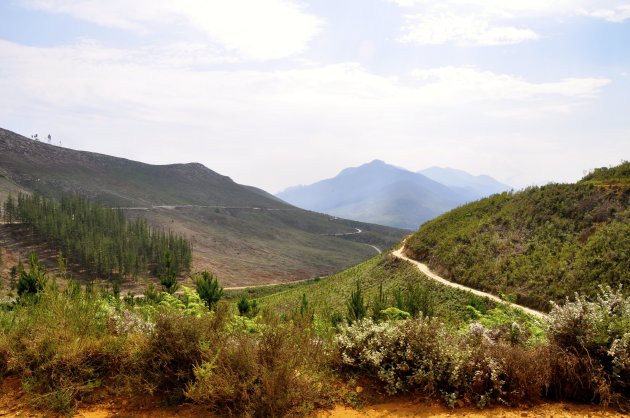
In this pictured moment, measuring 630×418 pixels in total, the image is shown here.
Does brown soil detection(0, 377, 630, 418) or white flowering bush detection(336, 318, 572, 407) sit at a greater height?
white flowering bush detection(336, 318, 572, 407)

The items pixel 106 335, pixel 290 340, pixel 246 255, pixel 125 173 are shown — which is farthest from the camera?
pixel 125 173

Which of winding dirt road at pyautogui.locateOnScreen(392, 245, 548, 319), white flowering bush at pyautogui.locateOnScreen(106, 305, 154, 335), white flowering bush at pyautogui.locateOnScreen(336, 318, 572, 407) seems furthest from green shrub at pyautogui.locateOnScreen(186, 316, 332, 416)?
winding dirt road at pyautogui.locateOnScreen(392, 245, 548, 319)

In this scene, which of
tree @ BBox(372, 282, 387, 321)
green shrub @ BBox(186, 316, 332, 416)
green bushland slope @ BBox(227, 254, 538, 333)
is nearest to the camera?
green shrub @ BBox(186, 316, 332, 416)

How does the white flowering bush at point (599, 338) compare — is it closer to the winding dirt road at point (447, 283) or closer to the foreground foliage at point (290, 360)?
the foreground foliage at point (290, 360)

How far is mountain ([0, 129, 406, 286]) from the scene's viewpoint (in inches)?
3484

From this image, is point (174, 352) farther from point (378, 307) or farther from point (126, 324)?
point (378, 307)

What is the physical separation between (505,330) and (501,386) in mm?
1833

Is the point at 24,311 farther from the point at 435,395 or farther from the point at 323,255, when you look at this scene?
the point at 323,255

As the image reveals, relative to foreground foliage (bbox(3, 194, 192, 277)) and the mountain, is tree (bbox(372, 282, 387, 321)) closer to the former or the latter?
foreground foliage (bbox(3, 194, 192, 277))

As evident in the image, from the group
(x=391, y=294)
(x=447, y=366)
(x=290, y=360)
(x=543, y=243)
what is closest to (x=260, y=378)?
(x=290, y=360)

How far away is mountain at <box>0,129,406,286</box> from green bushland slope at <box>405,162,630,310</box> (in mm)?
48126

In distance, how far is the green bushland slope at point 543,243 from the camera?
19391 mm

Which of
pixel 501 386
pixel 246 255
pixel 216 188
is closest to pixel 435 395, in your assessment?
pixel 501 386

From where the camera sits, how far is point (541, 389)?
5535 millimetres
